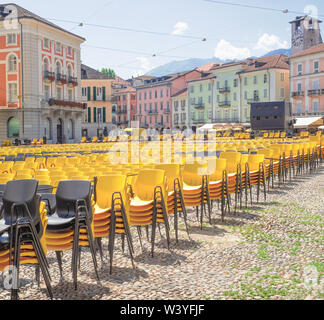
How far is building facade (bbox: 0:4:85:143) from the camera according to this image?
4628 centimetres

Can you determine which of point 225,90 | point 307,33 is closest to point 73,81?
point 225,90

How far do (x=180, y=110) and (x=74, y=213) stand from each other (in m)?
77.3

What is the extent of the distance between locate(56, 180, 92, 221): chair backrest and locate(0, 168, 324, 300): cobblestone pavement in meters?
0.78

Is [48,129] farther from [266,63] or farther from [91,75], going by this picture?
[266,63]

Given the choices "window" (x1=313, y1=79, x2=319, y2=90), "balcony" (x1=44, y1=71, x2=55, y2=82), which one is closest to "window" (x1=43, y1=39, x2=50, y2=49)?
"balcony" (x1=44, y1=71, x2=55, y2=82)

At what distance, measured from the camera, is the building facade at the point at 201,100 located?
75250 millimetres

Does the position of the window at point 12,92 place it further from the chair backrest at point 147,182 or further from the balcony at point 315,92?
the chair backrest at point 147,182

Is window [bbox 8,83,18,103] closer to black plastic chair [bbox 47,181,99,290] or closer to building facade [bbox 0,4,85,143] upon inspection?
building facade [bbox 0,4,85,143]

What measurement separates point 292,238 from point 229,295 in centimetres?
275

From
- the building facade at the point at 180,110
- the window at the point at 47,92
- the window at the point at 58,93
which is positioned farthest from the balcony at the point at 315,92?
the window at the point at 47,92

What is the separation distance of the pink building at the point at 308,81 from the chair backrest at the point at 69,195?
2269 inches

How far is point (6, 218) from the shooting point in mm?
4965

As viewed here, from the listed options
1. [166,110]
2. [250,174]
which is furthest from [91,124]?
[250,174]

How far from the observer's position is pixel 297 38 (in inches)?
3174
